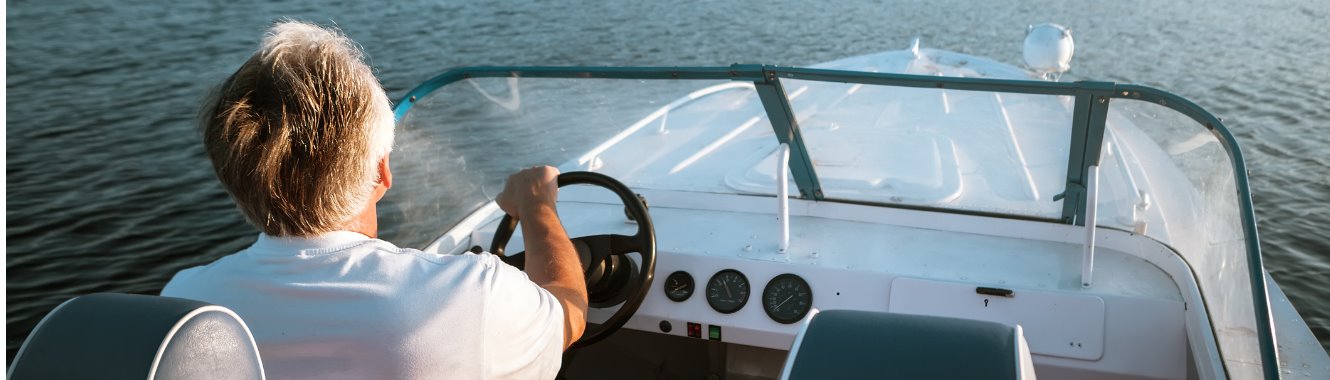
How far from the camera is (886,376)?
5.07ft

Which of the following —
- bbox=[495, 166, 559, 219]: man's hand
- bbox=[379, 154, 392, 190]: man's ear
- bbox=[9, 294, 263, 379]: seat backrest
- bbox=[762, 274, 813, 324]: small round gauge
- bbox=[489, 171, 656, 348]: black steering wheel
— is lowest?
bbox=[762, 274, 813, 324]: small round gauge

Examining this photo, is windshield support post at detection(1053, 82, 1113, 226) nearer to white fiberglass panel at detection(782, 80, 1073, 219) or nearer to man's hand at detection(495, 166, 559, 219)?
white fiberglass panel at detection(782, 80, 1073, 219)

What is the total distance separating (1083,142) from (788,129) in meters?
0.82

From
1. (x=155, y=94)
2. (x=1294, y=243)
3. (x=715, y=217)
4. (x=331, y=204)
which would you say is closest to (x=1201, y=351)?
(x=715, y=217)

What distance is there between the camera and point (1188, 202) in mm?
2814

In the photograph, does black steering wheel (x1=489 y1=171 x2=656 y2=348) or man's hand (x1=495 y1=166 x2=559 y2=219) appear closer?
man's hand (x1=495 y1=166 x2=559 y2=219)

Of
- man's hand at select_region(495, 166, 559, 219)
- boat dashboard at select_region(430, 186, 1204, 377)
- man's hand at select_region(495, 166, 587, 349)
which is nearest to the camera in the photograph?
man's hand at select_region(495, 166, 587, 349)

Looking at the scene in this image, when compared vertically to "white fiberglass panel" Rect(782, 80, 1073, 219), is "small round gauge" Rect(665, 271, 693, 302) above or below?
below

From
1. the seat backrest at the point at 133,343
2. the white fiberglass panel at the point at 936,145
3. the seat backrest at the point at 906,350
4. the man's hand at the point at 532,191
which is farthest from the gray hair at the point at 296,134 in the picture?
the white fiberglass panel at the point at 936,145

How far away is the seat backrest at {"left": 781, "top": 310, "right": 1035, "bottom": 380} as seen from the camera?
154 centimetres

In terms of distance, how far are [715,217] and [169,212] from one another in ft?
16.2

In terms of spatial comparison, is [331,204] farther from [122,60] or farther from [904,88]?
[122,60]

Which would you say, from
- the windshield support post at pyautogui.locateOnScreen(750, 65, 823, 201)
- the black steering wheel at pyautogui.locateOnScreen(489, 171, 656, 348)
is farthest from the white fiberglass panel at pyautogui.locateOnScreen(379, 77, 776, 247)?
the black steering wheel at pyautogui.locateOnScreen(489, 171, 656, 348)

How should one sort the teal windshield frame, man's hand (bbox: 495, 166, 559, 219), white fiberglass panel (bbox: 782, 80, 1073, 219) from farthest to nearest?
white fiberglass panel (bbox: 782, 80, 1073, 219) < the teal windshield frame < man's hand (bbox: 495, 166, 559, 219)
